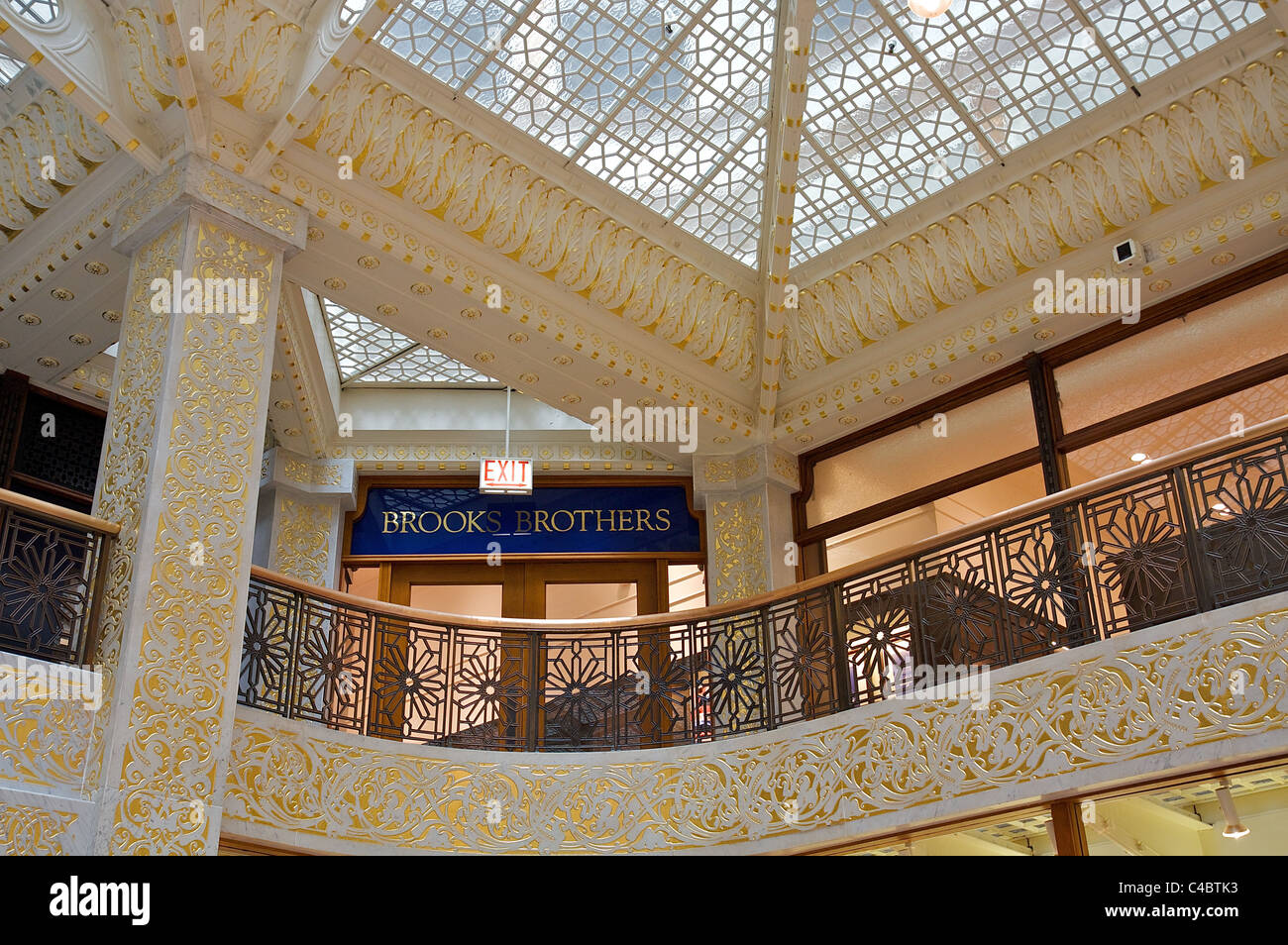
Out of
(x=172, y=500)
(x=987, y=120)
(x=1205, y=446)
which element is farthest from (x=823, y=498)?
(x=172, y=500)

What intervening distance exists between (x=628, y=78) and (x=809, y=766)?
13.2 feet

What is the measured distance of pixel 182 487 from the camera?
19.1 ft

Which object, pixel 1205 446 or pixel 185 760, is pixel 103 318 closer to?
pixel 185 760

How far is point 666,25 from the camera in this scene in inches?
288

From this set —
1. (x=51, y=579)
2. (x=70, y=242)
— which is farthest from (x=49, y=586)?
(x=70, y=242)

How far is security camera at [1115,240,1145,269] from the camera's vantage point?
732 centimetres

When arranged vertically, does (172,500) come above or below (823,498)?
below

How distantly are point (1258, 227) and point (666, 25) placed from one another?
3.46m

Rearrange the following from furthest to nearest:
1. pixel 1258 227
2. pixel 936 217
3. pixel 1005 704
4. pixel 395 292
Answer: pixel 936 217 → pixel 395 292 → pixel 1258 227 → pixel 1005 704

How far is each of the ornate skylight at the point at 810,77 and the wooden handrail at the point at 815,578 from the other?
234 centimetres

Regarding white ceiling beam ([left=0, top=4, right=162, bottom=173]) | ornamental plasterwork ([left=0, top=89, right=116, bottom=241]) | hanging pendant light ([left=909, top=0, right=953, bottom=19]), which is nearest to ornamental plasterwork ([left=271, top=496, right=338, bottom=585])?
ornamental plasterwork ([left=0, top=89, right=116, bottom=241])

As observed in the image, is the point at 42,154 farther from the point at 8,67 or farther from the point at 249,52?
the point at 249,52

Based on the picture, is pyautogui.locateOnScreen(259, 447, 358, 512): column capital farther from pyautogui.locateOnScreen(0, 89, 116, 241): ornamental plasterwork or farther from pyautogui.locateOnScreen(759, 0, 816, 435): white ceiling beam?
pyautogui.locateOnScreen(759, 0, 816, 435): white ceiling beam

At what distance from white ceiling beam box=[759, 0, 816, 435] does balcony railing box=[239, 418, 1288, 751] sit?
1.87 metres
